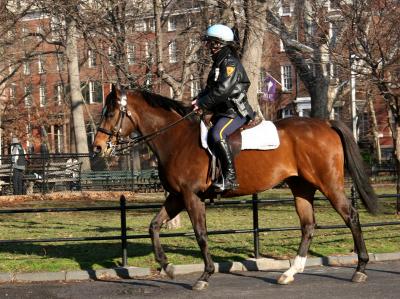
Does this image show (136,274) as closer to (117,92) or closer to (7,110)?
(117,92)

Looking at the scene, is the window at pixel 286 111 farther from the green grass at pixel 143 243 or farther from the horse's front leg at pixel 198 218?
the horse's front leg at pixel 198 218

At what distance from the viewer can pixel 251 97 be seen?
1823 centimetres

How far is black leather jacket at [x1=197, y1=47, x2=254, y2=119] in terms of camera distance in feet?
29.2

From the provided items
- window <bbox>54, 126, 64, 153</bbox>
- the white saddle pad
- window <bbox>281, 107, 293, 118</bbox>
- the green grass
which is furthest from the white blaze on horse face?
window <bbox>54, 126, 64, 153</bbox>

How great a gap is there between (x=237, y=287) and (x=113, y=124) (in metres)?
2.79

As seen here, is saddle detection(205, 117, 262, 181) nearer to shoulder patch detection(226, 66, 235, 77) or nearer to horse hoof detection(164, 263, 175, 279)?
shoulder patch detection(226, 66, 235, 77)

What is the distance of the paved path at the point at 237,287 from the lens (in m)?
8.48

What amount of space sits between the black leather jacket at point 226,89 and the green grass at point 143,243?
9.01ft

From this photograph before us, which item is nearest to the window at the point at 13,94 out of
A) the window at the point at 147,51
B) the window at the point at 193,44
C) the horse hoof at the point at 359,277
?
the window at the point at 147,51

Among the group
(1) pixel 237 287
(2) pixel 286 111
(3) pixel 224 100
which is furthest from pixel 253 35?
(2) pixel 286 111

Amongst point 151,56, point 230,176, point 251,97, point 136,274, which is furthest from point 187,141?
point 251,97

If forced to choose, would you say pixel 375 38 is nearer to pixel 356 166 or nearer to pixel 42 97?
pixel 356 166

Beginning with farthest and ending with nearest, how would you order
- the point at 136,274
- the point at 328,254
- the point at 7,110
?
1. the point at 7,110
2. the point at 328,254
3. the point at 136,274

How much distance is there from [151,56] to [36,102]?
38281mm
